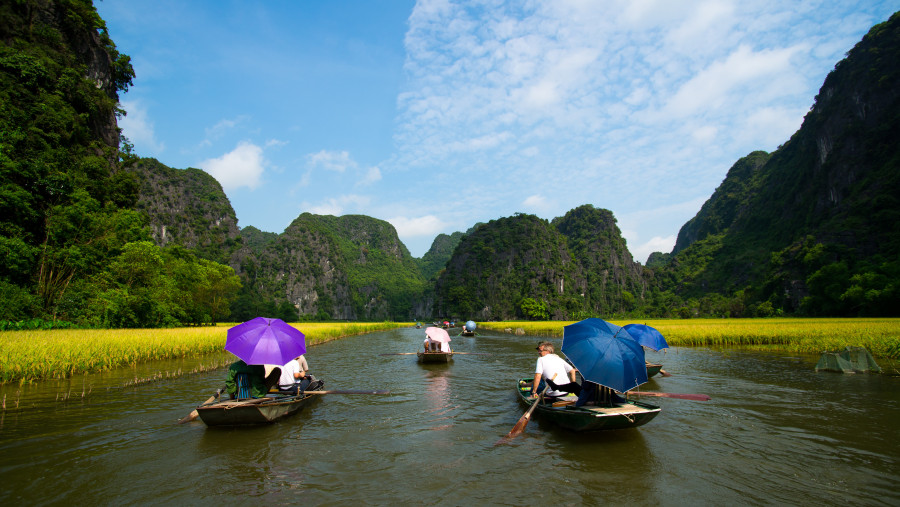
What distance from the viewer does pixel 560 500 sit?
4512 mm

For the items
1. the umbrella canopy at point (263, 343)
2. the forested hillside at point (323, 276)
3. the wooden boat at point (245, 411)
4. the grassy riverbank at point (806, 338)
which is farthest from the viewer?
the forested hillside at point (323, 276)

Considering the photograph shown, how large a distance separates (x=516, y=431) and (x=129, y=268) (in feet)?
85.7

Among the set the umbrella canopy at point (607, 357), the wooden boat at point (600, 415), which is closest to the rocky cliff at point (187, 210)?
the wooden boat at point (600, 415)

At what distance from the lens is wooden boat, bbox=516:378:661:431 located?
242 inches

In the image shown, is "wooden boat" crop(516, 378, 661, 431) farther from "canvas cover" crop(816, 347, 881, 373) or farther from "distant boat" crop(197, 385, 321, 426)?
"canvas cover" crop(816, 347, 881, 373)

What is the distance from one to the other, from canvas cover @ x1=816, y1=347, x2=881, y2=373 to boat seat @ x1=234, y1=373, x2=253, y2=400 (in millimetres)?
17397

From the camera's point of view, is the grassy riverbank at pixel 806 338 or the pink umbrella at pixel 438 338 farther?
the pink umbrella at pixel 438 338

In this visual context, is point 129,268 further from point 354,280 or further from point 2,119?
point 354,280

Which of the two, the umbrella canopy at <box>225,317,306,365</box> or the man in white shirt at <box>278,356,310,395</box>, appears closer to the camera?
the umbrella canopy at <box>225,317,306,365</box>

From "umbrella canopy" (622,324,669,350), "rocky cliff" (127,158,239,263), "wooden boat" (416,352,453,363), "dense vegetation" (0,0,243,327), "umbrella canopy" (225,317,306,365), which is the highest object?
"rocky cliff" (127,158,239,263)

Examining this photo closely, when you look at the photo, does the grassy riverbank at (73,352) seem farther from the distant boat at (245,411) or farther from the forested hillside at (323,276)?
the forested hillside at (323,276)

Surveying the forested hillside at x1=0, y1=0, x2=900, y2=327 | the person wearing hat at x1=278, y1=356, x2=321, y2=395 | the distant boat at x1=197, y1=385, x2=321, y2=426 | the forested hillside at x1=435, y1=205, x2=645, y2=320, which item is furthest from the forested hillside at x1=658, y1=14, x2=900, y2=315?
the distant boat at x1=197, y1=385, x2=321, y2=426

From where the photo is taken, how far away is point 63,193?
21250mm

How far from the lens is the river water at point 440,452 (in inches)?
183
